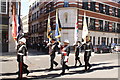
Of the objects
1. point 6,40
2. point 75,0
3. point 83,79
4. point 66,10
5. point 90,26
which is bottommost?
point 83,79

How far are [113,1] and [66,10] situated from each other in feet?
46.2

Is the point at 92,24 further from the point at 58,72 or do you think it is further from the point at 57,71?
the point at 58,72

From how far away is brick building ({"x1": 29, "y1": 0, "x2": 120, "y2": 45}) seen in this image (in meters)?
28.9

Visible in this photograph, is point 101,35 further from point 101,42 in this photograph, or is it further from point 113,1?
point 113,1

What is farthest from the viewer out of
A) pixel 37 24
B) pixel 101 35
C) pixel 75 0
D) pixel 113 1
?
pixel 37 24

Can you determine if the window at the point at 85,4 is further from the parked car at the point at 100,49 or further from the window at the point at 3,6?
the window at the point at 3,6

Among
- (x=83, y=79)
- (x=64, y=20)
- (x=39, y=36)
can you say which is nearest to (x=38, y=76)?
(x=83, y=79)

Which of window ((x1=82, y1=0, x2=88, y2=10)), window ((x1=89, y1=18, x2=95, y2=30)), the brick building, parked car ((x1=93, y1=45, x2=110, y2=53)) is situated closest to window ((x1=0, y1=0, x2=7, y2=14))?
the brick building

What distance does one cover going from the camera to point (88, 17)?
104 ft

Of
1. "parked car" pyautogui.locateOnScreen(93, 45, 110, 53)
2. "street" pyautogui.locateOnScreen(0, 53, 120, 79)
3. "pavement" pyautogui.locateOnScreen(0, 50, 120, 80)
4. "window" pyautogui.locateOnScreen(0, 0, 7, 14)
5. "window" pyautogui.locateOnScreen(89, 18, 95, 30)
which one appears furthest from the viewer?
"window" pyautogui.locateOnScreen(89, 18, 95, 30)

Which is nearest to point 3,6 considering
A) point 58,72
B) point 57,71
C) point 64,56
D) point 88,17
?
point 57,71

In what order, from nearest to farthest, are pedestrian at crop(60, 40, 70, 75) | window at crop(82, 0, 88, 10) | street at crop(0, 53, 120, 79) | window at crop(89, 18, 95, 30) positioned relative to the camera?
1. street at crop(0, 53, 120, 79)
2. pedestrian at crop(60, 40, 70, 75)
3. window at crop(82, 0, 88, 10)
4. window at crop(89, 18, 95, 30)

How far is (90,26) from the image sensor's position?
105ft

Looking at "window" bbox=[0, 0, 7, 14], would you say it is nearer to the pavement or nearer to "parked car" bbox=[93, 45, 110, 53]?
the pavement
